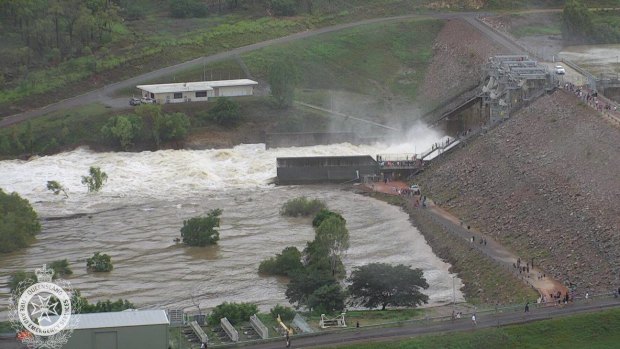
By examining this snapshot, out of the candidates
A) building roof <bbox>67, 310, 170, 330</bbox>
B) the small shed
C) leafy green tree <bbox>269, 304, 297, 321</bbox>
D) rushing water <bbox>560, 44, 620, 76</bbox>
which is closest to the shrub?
leafy green tree <bbox>269, 304, 297, 321</bbox>

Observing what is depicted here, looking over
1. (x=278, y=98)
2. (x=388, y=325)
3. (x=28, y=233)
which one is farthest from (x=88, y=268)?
(x=278, y=98)

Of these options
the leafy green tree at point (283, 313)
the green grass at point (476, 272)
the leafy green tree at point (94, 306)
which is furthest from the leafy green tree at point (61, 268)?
the green grass at point (476, 272)

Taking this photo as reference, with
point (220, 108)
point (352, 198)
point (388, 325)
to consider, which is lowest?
point (388, 325)

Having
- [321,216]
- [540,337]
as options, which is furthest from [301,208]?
[540,337]

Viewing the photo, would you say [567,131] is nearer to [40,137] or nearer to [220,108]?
[220,108]

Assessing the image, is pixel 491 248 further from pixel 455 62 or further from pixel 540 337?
pixel 455 62

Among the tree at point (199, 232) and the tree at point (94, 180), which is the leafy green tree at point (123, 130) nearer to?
the tree at point (94, 180)
